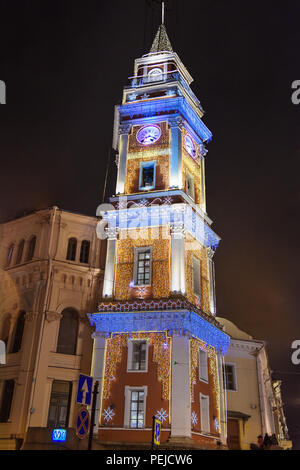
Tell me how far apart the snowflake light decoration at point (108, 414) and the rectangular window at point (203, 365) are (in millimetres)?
6131

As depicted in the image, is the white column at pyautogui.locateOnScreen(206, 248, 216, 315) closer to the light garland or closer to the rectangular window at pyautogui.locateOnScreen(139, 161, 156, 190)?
the light garland

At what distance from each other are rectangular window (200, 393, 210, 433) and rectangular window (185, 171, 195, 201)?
49.0 feet

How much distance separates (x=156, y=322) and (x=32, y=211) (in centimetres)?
1349

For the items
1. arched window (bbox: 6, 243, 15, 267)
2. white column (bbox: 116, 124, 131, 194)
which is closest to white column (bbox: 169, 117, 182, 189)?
white column (bbox: 116, 124, 131, 194)

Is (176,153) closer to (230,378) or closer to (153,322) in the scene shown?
(153,322)

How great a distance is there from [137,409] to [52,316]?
8.36 meters

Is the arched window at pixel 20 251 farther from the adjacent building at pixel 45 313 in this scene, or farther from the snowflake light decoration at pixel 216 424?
the snowflake light decoration at pixel 216 424

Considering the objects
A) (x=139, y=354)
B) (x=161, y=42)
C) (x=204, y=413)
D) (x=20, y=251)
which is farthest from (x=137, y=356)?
(x=161, y=42)

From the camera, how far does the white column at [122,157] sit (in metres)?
35.2

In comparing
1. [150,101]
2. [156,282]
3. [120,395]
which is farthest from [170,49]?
[120,395]

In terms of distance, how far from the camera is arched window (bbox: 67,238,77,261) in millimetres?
34094

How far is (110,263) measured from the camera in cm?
3203

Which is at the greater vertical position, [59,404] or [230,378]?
[230,378]
